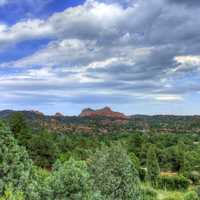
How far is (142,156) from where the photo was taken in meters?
51.6

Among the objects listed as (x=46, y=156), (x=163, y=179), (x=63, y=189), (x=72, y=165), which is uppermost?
(x=72, y=165)

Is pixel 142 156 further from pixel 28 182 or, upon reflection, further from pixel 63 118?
pixel 63 118

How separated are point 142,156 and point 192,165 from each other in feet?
27.7

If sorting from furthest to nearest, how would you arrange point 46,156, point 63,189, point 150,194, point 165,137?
point 165,137, point 46,156, point 150,194, point 63,189

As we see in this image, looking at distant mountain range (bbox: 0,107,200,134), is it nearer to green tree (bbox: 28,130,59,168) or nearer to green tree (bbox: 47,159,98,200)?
green tree (bbox: 28,130,59,168)

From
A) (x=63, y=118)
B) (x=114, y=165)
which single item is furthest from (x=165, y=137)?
(x=63, y=118)

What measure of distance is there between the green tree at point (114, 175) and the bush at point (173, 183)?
96.9ft

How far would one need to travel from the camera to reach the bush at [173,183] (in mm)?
38438

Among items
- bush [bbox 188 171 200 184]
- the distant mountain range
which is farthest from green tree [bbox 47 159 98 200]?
the distant mountain range

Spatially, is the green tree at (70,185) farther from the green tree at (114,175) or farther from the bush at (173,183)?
the bush at (173,183)

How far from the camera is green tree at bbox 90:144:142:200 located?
1005 centimetres

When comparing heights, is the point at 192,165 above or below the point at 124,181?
below

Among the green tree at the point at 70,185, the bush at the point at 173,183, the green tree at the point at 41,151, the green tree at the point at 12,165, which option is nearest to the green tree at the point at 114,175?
the green tree at the point at 70,185

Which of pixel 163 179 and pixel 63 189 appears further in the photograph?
pixel 163 179
